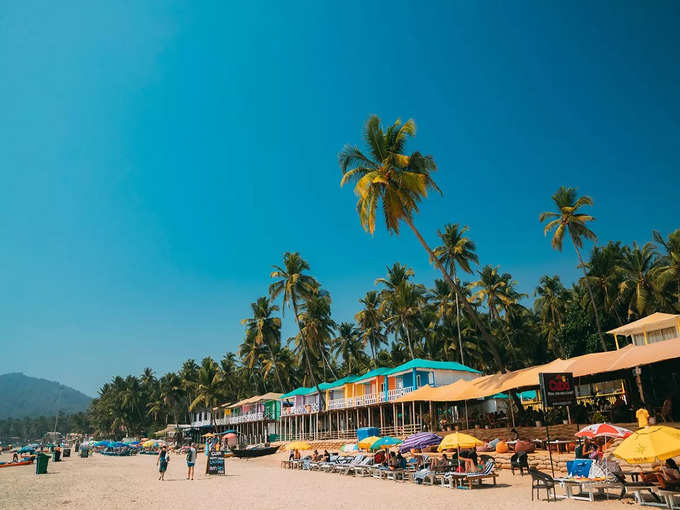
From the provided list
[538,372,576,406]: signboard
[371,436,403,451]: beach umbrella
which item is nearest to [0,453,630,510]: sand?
[371,436,403,451]: beach umbrella

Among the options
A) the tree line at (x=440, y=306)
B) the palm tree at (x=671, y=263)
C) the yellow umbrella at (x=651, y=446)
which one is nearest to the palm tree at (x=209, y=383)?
the tree line at (x=440, y=306)

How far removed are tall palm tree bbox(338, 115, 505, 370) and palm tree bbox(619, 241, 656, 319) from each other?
1883cm

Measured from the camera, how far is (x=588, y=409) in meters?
20.5

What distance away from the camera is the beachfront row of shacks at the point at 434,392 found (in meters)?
17.4

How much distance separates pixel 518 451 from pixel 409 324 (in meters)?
30.0

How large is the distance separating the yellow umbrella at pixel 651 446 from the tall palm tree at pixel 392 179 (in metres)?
13.0

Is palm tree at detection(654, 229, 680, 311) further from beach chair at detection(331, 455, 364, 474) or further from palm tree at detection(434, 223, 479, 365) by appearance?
beach chair at detection(331, 455, 364, 474)

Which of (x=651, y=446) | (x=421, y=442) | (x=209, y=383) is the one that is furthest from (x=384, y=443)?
(x=209, y=383)

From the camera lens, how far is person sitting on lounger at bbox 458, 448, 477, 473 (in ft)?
49.4

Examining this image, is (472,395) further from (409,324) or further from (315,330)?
(315,330)

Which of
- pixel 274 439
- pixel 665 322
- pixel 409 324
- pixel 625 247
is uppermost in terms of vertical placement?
pixel 625 247

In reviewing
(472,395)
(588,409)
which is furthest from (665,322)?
(472,395)

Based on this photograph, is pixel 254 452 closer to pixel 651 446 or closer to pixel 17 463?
pixel 17 463

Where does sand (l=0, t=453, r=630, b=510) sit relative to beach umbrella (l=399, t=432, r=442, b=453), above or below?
below
